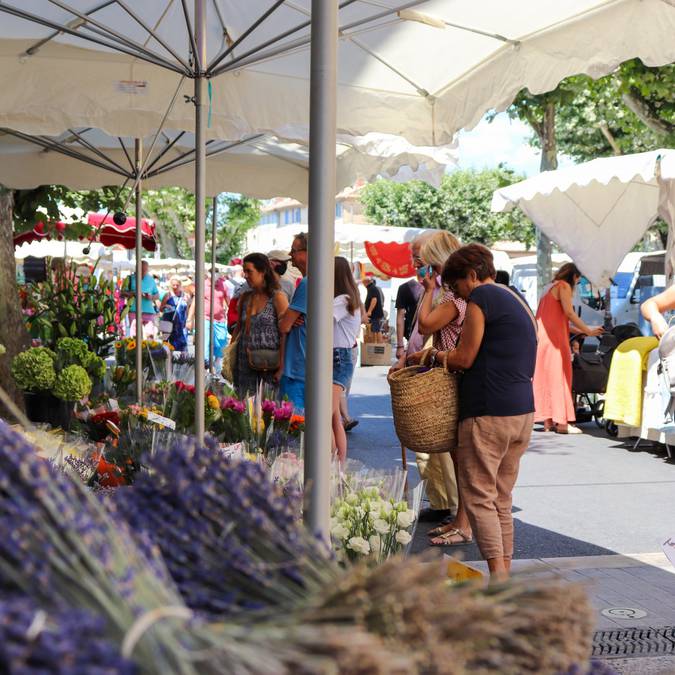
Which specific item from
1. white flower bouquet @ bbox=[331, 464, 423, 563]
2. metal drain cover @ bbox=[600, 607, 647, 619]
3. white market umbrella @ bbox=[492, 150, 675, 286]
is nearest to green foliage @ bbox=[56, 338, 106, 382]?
white flower bouquet @ bbox=[331, 464, 423, 563]

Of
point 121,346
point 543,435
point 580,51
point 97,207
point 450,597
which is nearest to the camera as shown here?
point 450,597

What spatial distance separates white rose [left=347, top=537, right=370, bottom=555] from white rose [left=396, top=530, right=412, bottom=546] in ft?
0.58

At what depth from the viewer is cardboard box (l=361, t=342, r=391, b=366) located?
72.0 feet

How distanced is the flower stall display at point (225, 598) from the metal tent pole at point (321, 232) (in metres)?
1.15

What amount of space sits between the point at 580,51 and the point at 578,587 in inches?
157

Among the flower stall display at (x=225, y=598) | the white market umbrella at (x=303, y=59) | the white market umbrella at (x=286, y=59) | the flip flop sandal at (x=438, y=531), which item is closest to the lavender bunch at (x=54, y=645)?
the flower stall display at (x=225, y=598)

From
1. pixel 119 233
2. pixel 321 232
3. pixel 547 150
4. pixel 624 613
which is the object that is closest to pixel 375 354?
pixel 547 150

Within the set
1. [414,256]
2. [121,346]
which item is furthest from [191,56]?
[121,346]

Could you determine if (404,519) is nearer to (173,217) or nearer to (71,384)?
(71,384)

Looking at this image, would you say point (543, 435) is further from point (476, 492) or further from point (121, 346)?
point (476, 492)

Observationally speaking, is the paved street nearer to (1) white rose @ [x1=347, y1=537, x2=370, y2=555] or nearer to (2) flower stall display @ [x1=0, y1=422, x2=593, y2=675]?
(2) flower stall display @ [x1=0, y1=422, x2=593, y2=675]

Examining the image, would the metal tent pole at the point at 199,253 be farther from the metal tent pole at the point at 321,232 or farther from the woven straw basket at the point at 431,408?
the metal tent pole at the point at 321,232

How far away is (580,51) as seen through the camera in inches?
190

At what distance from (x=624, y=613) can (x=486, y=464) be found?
1010mm
